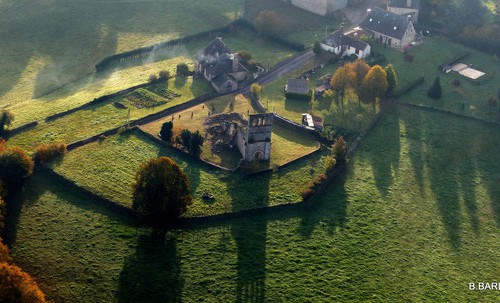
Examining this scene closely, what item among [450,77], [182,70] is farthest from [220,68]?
[450,77]

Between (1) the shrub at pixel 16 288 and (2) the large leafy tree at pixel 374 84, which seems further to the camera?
(2) the large leafy tree at pixel 374 84

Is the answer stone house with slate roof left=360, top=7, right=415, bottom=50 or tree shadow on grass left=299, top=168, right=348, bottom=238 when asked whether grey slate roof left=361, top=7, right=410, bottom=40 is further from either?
tree shadow on grass left=299, top=168, right=348, bottom=238

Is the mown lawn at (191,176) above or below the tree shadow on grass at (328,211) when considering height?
above

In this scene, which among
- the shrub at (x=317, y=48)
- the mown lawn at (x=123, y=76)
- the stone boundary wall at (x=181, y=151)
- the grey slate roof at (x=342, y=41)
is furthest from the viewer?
the shrub at (x=317, y=48)

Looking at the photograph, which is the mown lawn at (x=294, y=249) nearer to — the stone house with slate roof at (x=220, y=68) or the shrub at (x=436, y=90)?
the shrub at (x=436, y=90)

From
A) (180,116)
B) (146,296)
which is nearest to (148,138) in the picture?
(180,116)

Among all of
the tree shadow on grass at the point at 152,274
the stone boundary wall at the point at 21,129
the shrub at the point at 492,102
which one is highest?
the shrub at the point at 492,102

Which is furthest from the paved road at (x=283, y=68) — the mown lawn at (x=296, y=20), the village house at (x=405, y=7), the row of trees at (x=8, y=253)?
the row of trees at (x=8, y=253)

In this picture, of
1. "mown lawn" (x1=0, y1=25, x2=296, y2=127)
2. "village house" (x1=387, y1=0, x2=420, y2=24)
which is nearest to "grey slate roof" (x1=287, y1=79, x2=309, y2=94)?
"mown lawn" (x1=0, y1=25, x2=296, y2=127)
